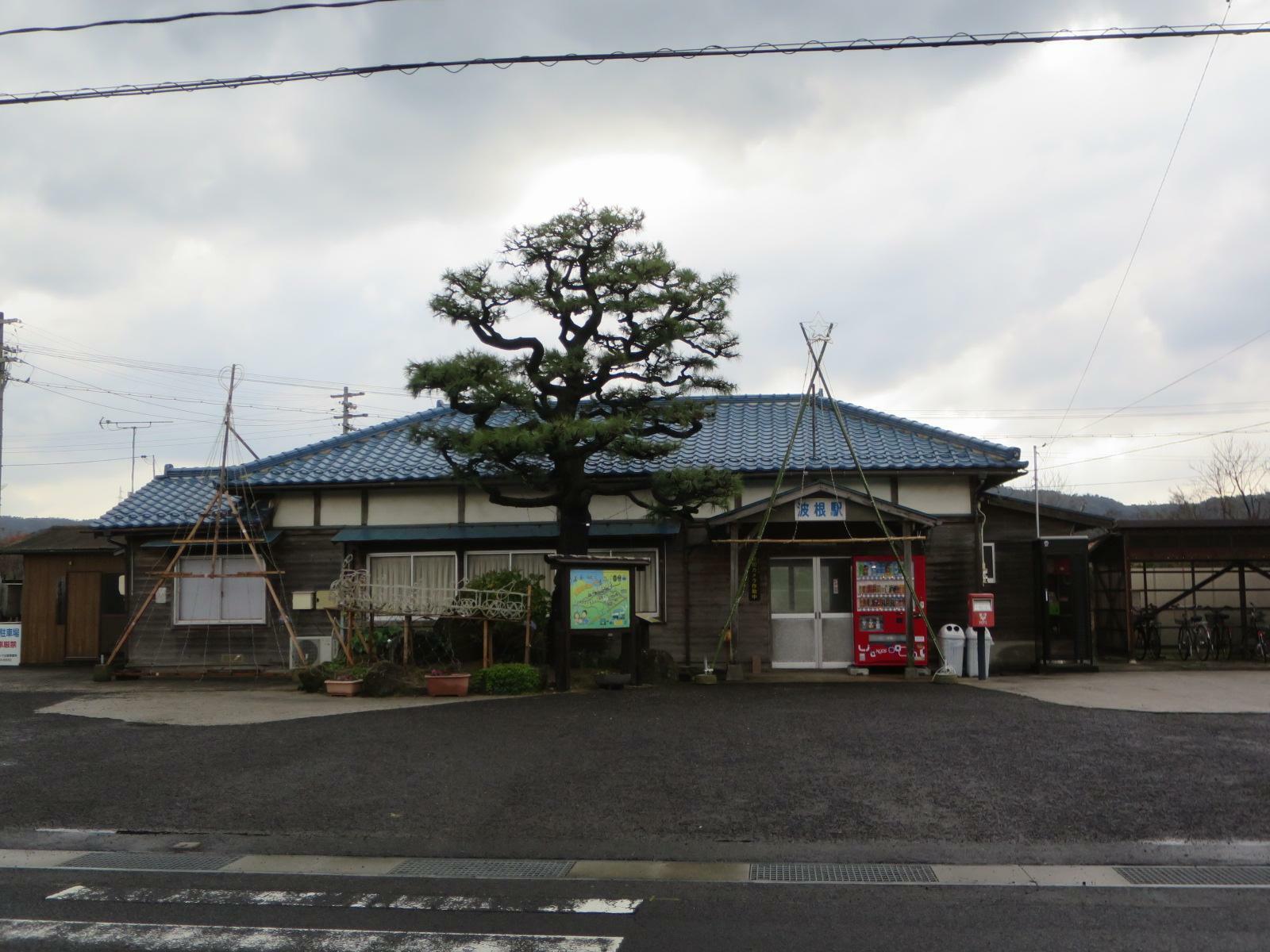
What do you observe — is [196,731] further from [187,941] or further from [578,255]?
[578,255]

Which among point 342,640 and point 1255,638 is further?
point 1255,638

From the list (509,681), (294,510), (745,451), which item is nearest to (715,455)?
(745,451)

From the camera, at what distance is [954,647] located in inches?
643

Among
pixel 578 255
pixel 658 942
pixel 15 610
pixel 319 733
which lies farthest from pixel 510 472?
pixel 15 610

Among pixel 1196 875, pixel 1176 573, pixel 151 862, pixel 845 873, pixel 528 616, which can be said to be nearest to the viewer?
pixel 1196 875

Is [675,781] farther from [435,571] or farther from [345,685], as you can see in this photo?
[435,571]

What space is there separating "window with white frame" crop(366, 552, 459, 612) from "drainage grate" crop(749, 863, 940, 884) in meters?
12.0

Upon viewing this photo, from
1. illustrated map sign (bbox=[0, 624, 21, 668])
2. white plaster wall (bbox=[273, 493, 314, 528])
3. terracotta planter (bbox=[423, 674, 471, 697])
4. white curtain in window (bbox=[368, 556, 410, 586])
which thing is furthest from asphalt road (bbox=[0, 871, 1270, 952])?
illustrated map sign (bbox=[0, 624, 21, 668])

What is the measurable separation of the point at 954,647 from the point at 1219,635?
6.25 meters

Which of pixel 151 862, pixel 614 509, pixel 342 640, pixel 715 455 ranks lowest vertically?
pixel 151 862

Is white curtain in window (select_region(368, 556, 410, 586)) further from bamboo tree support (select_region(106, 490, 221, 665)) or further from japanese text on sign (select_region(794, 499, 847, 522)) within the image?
japanese text on sign (select_region(794, 499, 847, 522))

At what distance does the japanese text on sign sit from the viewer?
1634 centimetres

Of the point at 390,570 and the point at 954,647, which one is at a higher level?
the point at 390,570

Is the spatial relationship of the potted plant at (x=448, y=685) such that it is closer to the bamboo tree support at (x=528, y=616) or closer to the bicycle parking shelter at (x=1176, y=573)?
the bamboo tree support at (x=528, y=616)
